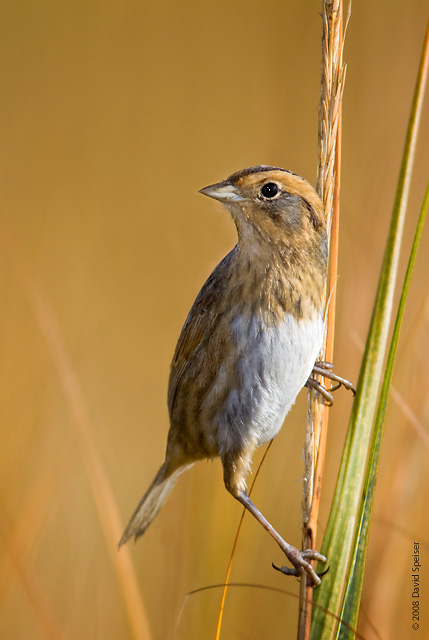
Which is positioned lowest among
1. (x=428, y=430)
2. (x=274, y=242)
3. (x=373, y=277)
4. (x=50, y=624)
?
(x=50, y=624)

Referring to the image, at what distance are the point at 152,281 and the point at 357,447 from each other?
2589 mm

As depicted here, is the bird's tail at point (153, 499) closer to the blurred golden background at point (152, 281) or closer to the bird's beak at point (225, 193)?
the blurred golden background at point (152, 281)

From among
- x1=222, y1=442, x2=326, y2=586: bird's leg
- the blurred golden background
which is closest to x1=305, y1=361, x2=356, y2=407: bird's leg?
the blurred golden background

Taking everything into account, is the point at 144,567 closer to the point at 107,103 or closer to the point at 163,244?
the point at 163,244

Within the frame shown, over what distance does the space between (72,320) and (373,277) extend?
1751mm

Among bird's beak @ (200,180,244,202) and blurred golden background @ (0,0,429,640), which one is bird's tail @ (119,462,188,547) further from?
bird's beak @ (200,180,244,202)

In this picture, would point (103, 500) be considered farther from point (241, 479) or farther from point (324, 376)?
point (324, 376)

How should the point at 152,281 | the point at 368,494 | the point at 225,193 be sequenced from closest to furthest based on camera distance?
the point at 368,494 → the point at 225,193 → the point at 152,281

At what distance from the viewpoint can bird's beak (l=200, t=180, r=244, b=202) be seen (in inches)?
85.3

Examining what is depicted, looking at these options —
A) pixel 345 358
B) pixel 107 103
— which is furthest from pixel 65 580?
pixel 107 103

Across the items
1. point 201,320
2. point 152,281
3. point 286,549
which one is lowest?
point 286,549

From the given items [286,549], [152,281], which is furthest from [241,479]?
[152,281]

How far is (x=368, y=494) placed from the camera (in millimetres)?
1443

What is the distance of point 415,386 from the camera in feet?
6.60
